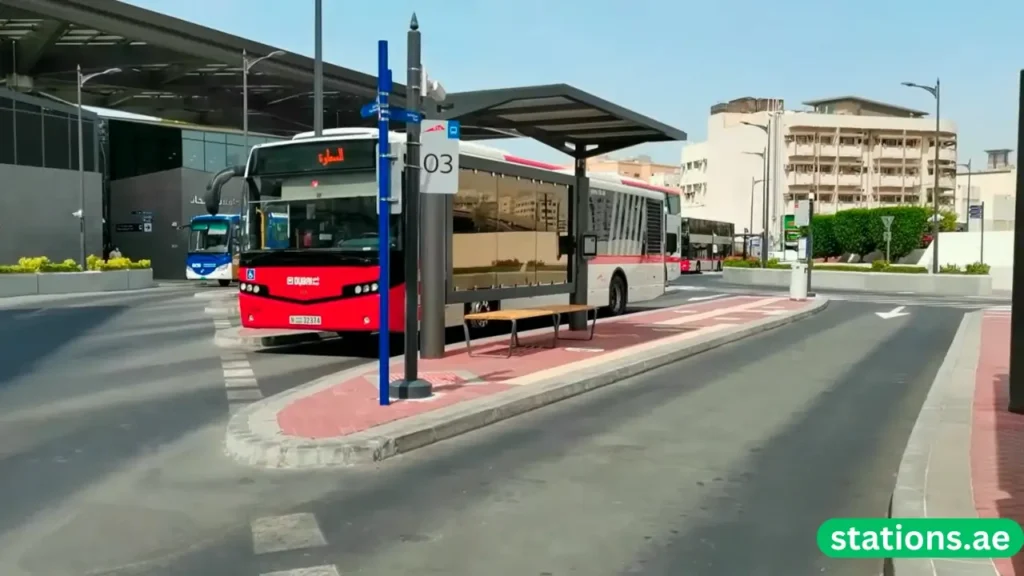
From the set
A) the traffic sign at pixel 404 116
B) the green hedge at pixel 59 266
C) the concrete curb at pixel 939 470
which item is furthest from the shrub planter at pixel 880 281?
the traffic sign at pixel 404 116

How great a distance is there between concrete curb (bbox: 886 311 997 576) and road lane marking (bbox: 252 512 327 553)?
3.02 m

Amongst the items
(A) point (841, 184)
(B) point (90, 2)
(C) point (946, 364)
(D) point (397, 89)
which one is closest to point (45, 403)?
(C) point (946, 364)

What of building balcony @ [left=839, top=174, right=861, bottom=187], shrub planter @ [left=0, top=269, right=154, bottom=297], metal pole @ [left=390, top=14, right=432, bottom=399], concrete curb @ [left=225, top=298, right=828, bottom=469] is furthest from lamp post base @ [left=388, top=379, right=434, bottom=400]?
building balcony @ [left=839, top=174, right=861, bottom=187]

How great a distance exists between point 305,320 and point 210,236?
29912 millimetres

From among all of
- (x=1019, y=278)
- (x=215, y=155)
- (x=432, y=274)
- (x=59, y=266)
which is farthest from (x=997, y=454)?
(x=215, y=155)

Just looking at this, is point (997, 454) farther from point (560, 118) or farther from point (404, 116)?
point (560, 118)

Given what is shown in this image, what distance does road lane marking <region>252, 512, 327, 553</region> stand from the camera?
5117mm

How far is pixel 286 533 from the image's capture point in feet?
17.6

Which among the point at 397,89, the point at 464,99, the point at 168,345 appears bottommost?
the point at 168,345

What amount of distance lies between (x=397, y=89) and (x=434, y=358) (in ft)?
137

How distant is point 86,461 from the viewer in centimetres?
Answer: 715

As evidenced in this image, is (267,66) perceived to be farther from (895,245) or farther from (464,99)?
(895,245)

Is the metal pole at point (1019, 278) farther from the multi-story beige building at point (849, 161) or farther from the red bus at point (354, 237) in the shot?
A: the multi-story beige building at point (849, 161)

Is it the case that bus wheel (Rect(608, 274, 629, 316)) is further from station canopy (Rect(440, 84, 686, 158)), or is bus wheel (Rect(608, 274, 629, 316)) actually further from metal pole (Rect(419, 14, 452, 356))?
metal pole (Rect(419, 14, 452, 356))
